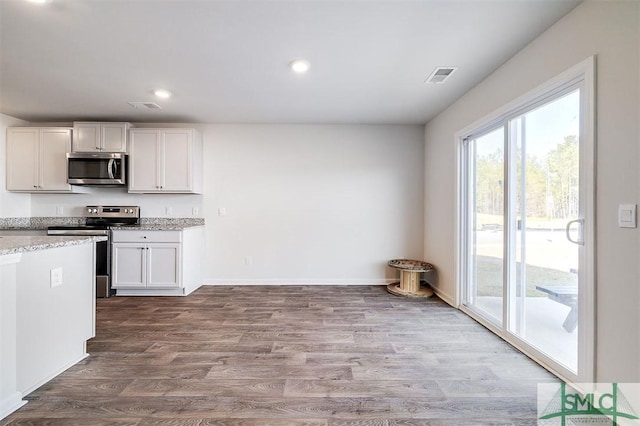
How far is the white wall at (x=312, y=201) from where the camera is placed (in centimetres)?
434

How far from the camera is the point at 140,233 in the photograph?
3732 mm

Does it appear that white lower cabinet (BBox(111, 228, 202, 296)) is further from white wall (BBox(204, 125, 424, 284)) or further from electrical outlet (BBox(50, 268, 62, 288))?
electrical outlet (BBox(50, 268, 62, 288))

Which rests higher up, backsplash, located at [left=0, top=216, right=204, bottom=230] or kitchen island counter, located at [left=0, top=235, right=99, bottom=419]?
backsplash, located at [left=0, top=216, right=204, bottom=230]

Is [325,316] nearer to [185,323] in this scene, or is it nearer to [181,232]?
[185,323]

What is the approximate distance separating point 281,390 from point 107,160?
152 inches

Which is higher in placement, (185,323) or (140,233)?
(140,233)

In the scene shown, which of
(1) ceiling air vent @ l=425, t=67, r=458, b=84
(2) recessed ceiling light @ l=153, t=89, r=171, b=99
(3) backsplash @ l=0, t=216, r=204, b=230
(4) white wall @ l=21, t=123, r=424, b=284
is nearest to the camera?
(1) ceiling air vent @ l=425, t=67, r=458, b=84

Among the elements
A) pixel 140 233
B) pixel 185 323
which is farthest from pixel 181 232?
pixel 185 323

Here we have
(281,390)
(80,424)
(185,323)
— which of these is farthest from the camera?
(185,323)

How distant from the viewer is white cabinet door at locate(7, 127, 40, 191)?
3.96 m

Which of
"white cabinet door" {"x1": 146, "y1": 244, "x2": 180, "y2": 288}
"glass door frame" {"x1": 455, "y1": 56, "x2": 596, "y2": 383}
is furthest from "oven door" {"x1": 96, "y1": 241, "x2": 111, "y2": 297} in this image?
"glass door frame" {"x1": 455, "y1": 56, "x2": 596, "y2": 383}

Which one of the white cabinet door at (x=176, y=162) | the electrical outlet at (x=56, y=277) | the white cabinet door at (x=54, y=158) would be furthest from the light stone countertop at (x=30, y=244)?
the white cabinet door at (x=54, y=158)

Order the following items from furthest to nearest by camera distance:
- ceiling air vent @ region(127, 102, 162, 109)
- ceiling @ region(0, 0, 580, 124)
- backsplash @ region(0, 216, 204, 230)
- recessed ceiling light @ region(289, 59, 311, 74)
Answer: backsplash @ region(0, 216, 204, 230), ceiling air vent @ region(127, 102, 162, 109), recessed ceiling light @ region(289, 59, 311, 74), ceiling @ region(0, 0, 580, 124)

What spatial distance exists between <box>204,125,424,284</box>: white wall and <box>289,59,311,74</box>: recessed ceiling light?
1707 mm
